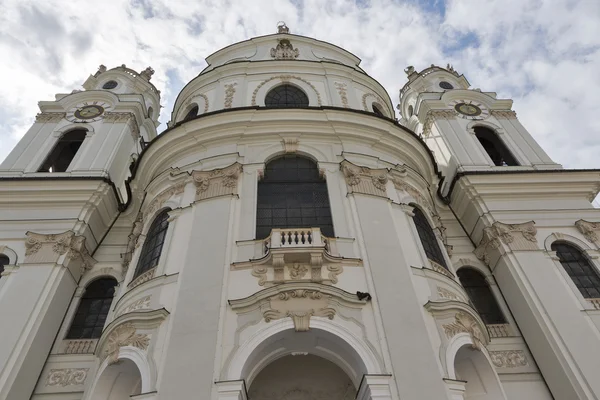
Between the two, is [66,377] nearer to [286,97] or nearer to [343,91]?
[286,97]

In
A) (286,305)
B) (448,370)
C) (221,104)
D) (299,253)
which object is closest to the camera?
(448,370)

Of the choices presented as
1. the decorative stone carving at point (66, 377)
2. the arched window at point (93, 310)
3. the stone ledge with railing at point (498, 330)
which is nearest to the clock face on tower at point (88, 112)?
the arched window at point (93, 310)

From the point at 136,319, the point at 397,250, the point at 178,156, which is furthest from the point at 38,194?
the point at 397,250

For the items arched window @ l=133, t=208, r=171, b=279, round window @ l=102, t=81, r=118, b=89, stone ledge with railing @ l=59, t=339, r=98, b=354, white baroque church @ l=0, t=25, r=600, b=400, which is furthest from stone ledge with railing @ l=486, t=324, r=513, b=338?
round window @ l=102, t=81, r=118, b=89

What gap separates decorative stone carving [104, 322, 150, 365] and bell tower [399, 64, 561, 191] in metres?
13.8

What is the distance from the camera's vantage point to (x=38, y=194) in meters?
16.5

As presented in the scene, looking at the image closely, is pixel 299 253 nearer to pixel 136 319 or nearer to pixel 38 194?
pixel 136 319

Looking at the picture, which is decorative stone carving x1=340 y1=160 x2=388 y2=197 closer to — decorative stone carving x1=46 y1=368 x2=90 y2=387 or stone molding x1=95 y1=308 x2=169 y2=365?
stone molding x1=95 y1=308 x2=169 y2=365

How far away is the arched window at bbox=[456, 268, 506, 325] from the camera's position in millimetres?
14742

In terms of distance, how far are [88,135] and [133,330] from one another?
12.9 meters

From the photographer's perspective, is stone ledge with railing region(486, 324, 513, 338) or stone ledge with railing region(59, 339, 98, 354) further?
stone ledge with railing region(486, 324, 513, 338)

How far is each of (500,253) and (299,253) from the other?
7.70 meters

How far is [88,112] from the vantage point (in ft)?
73.2

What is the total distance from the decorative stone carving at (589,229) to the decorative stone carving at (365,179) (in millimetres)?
7218
